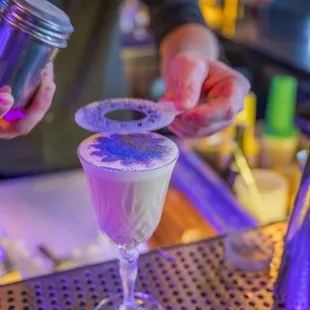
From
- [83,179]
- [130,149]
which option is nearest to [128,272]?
[130,149]

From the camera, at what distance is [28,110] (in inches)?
25.7

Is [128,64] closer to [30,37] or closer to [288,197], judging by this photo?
[288,197]

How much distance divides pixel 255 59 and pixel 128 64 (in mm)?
521

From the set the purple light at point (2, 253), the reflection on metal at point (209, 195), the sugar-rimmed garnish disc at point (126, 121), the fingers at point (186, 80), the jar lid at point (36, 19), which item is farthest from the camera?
the reflection on metal at point (209, 195)

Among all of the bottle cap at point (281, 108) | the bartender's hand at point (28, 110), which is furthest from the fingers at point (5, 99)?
the bottle cap at point (281, 108)

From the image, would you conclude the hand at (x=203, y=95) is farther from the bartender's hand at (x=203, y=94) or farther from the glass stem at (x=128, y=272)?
the glass stem at (x=128, y=272)

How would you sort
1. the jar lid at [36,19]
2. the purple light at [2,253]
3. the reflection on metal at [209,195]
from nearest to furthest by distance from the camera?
the jar lid at [36,19], the purple light at [2,253], the reflection on metal at [209,195]

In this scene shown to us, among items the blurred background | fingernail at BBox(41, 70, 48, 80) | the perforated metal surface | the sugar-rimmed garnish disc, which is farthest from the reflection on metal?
fingernail at BBox(41, 70, 48, 80)

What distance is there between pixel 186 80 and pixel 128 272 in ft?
0.90

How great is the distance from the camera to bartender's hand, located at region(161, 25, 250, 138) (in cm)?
72

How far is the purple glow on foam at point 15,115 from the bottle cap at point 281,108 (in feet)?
2.33

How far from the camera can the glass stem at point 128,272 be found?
2.18 ft

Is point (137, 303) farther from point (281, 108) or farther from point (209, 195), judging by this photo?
point (281, 108)

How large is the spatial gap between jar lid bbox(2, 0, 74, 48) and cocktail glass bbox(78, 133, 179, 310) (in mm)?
141
